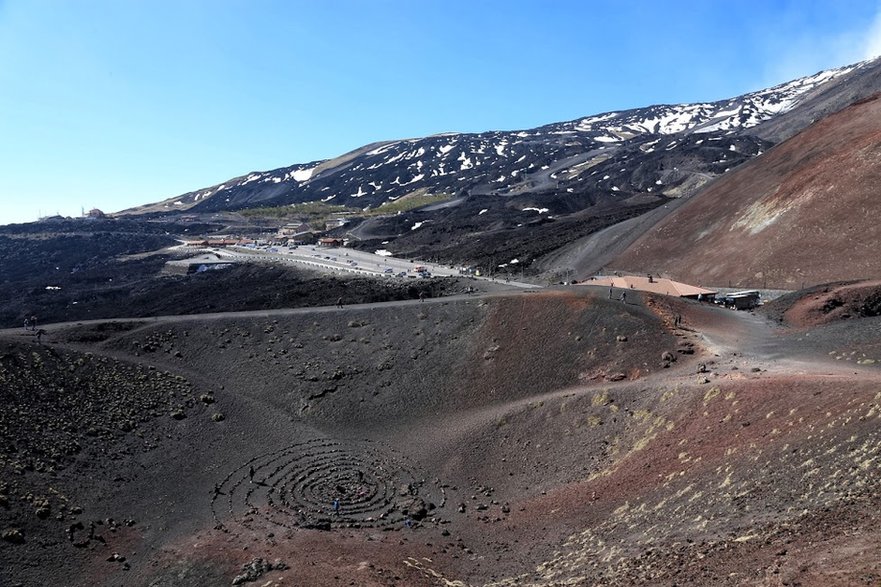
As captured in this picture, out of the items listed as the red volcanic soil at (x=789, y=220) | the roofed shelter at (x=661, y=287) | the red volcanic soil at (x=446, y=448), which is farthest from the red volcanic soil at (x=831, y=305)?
the red volcanic soil at (x=789, y=220)

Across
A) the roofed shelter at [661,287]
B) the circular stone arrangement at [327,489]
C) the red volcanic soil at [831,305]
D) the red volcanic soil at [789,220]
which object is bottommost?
the circular stone arrangement at [327,489]

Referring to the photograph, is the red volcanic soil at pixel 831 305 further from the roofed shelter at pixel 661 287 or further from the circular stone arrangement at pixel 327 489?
the circular stone arrangement at pixel 327 489

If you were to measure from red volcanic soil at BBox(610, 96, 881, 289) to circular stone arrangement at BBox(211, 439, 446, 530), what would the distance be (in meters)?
53.1

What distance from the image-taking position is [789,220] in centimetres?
7875

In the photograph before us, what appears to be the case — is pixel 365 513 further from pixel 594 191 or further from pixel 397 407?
pixel 594 191

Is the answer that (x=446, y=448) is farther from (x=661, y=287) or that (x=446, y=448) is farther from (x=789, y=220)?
(x=789, y=220)

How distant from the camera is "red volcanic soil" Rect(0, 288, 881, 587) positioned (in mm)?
24734

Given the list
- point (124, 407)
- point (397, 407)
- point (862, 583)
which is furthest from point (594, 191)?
point (862, 583)

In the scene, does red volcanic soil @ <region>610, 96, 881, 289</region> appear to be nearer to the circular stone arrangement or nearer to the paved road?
the paved road

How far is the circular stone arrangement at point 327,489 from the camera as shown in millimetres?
35906

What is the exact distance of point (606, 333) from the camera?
51531 millimetres

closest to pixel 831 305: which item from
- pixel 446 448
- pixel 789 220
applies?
pixel 789 220

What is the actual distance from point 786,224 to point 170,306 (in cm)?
8745

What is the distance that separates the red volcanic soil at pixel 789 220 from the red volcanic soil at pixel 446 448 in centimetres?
1978
